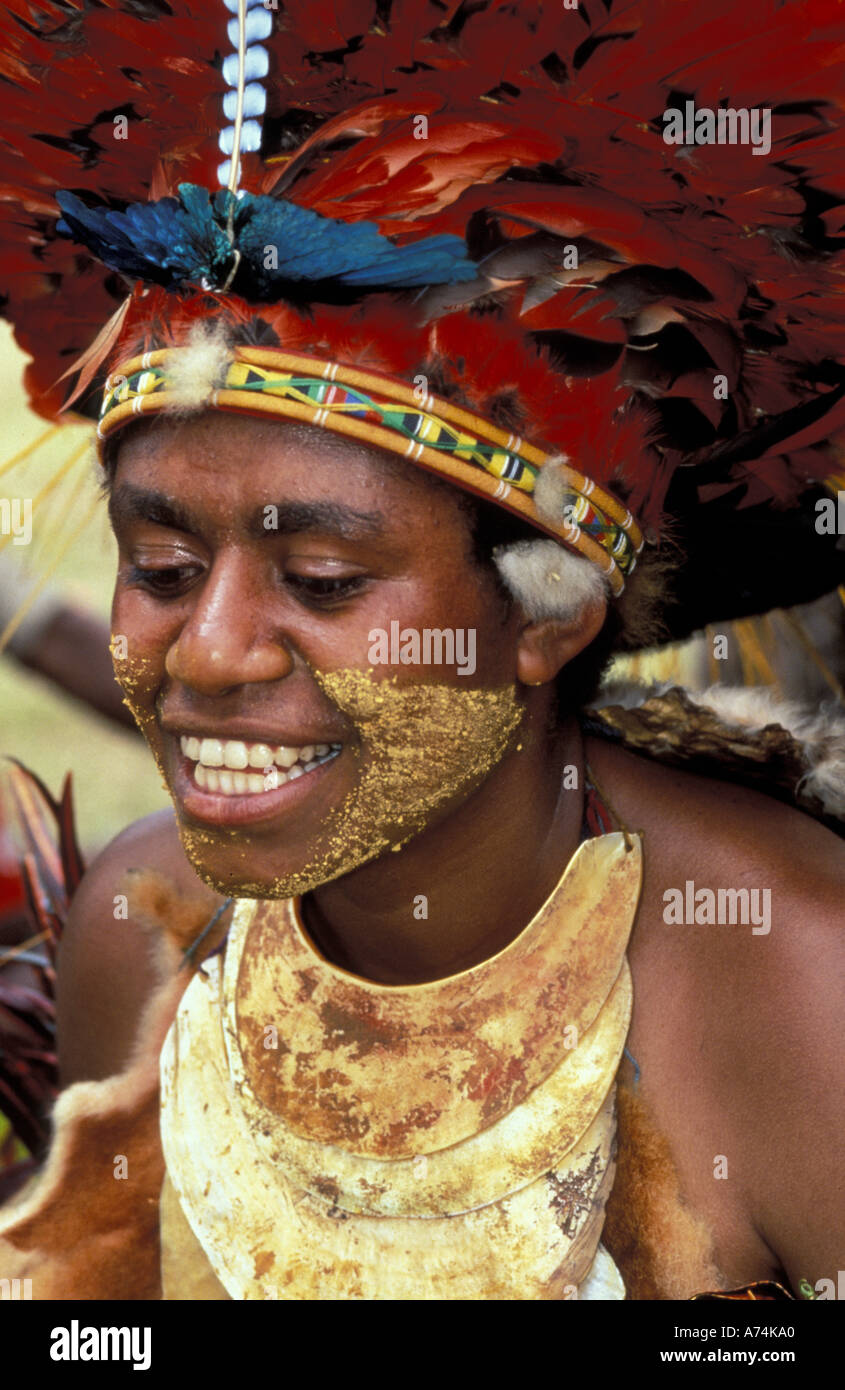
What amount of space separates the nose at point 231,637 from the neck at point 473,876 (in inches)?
16.9

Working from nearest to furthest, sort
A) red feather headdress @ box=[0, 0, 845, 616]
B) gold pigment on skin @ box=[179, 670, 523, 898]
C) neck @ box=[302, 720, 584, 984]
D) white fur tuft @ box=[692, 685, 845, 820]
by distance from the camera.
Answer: red feather headdress @ box=[0, 0, 845, 616], gold pigment on skin @ box=[179, 670, 523, 898], neck @ box=[302, 720, 584, 984], white fur tuft @ box=[692, 685, 845, 820]

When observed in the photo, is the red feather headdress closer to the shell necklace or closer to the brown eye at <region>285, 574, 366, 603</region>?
the brown eye at <region>285, 574, 366, 603</region>

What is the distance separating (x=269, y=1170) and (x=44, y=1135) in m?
1.25

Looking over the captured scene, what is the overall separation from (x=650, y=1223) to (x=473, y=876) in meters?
0.59

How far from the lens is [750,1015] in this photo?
2029mm

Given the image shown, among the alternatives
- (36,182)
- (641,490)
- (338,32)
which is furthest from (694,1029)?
(36,182)

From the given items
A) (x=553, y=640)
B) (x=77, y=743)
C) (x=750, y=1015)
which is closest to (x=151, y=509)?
(x=553, y=640)

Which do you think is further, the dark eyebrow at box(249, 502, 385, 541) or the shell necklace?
the shell necklace

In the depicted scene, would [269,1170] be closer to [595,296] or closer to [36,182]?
[595,296]

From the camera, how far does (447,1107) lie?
214 centimetres

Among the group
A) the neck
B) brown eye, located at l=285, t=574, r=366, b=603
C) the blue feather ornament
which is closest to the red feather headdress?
the blue feather ornament

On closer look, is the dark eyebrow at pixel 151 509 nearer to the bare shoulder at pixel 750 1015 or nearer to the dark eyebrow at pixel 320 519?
the dark eyebrow at pixel 320 519

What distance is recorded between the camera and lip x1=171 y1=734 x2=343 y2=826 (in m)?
1.94

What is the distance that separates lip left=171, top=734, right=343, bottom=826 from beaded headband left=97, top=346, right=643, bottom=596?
45 centimetres
